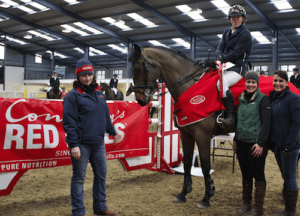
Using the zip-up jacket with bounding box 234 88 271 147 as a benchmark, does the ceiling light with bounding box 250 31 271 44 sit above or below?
above

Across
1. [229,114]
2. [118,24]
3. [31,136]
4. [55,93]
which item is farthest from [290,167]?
[118,24]

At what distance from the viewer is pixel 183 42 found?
21.2 m

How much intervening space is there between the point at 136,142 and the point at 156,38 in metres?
16.9

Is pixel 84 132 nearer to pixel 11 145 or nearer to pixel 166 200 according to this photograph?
pixel 11 145

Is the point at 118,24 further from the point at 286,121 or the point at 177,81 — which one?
the point at 286,121

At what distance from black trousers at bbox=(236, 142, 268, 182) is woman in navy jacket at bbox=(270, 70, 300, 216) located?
0.17 metres

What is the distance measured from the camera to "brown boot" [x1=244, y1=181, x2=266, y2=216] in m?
2.61

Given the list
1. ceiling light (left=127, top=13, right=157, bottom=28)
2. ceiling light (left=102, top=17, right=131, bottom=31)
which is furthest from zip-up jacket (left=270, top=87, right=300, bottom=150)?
ceiling light (left=102, top=17, right=131, bottom=31)

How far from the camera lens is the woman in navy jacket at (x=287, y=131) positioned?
246 cm

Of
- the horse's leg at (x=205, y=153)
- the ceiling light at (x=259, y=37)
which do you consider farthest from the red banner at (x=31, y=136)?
the ceiling light at (x=259, y=37)

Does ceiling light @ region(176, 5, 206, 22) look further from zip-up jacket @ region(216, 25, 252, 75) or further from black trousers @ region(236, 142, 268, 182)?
black trousers @ region(236, 142, 268, 182)

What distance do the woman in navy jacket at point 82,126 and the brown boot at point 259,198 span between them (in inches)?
62.8

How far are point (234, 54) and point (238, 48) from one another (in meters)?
0.08

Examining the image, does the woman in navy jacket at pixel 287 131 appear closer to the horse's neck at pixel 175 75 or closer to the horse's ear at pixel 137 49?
the horse's neck at pixel 175 75
